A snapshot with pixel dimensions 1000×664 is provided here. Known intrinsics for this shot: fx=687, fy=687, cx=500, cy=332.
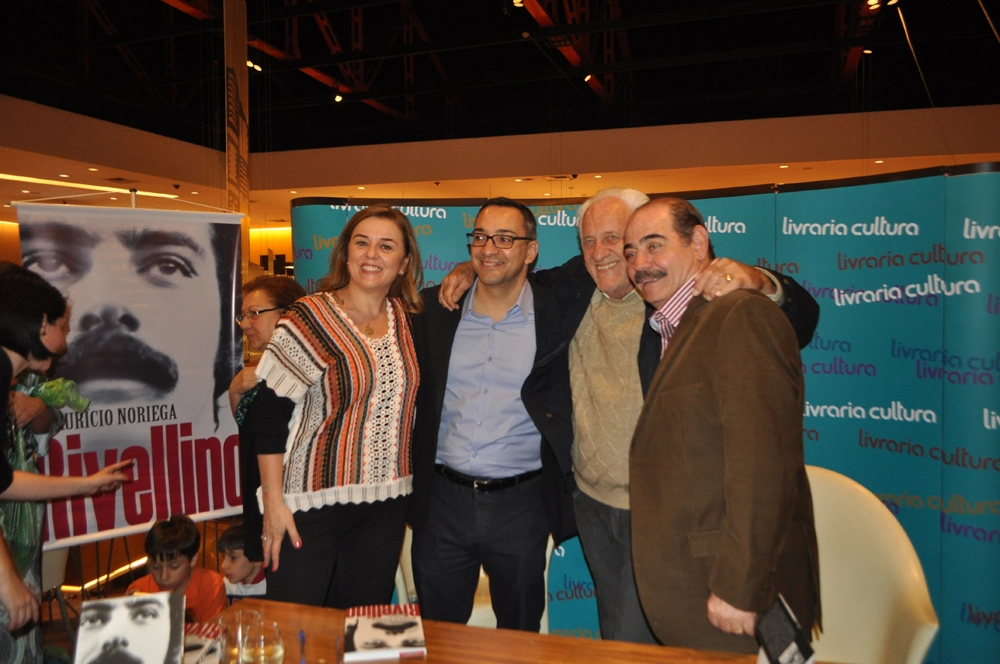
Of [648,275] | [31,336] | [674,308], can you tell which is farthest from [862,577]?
[31,336]

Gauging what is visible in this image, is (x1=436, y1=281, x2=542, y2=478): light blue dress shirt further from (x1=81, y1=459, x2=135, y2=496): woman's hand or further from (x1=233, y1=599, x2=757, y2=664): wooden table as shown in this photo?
(x1=81, y1=459, x2=135, y2=496): woman's hand

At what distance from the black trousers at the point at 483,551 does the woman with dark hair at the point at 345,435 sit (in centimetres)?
21

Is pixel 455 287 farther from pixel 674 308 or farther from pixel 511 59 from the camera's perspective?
pixel 511 59

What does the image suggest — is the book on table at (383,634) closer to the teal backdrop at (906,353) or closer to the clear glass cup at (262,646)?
the clear glass cup at (262,646)

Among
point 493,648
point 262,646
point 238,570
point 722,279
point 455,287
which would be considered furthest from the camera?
point 238,570

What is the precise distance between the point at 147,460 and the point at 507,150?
7855 millimetres

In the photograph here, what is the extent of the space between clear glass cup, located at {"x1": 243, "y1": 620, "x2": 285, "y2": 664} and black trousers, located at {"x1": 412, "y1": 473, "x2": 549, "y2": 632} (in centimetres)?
102

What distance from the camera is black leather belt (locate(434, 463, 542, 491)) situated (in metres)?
2.32

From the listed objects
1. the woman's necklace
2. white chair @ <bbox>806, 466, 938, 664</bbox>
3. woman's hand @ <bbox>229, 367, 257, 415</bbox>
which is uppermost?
the woman's necklace

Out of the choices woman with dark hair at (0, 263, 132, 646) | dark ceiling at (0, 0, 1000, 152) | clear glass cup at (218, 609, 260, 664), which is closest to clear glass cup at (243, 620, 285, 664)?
clear glass cup at (218, 609, 260, 664)

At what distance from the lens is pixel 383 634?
4.93 ft

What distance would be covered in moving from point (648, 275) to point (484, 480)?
92cm

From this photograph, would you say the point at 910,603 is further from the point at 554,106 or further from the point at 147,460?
the point at 554,106

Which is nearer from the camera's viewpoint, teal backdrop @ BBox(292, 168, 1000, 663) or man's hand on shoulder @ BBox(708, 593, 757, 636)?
man's hand on shoulder @ BBox(708, 593, 757, 636)
